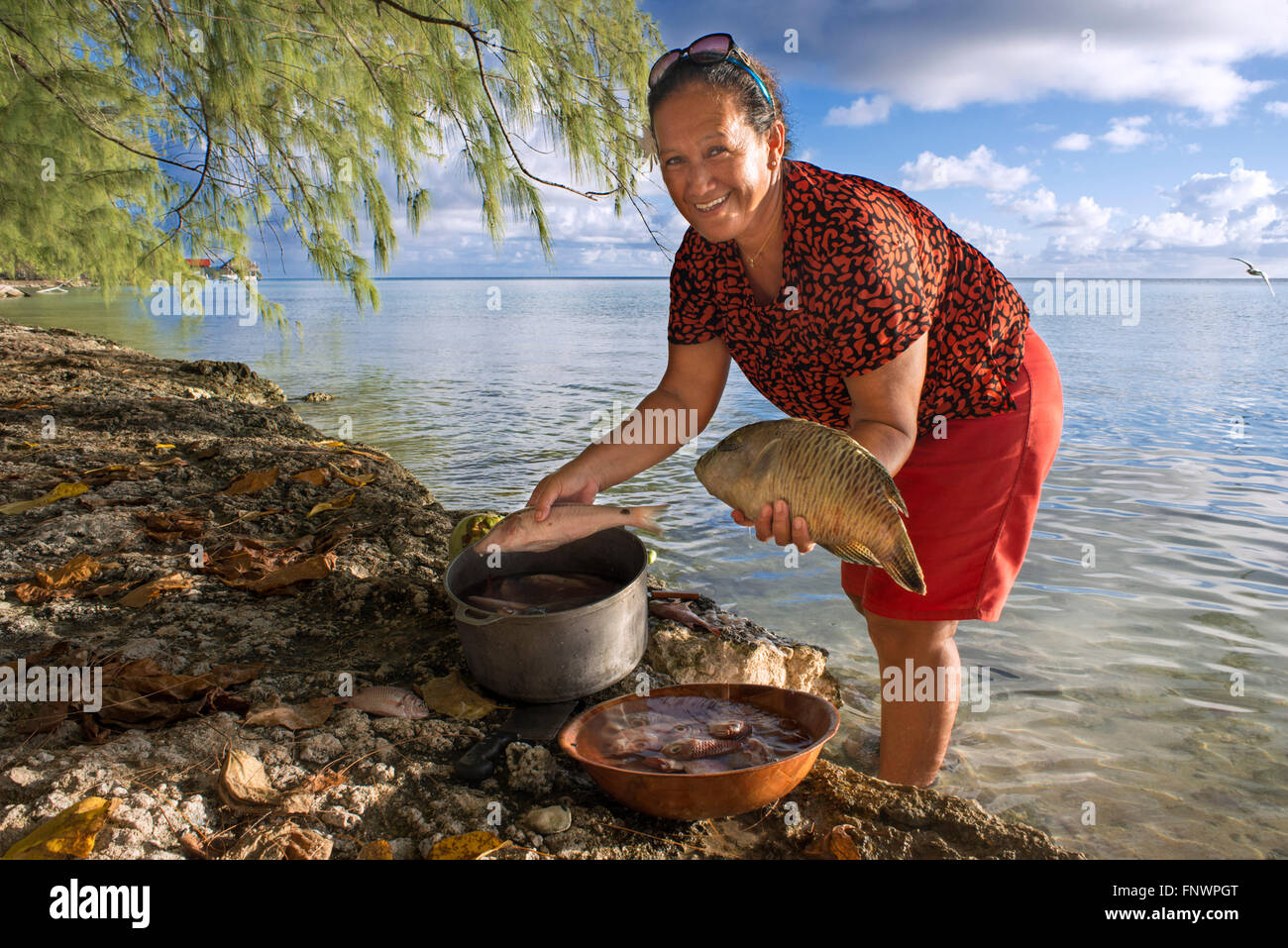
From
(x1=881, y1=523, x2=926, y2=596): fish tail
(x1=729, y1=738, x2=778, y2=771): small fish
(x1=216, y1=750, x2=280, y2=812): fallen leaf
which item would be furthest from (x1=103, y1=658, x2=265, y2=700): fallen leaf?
(x1=881, y1=523, x2=926, y2=596): fish tail

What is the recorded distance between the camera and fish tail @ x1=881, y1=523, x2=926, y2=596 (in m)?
1.85

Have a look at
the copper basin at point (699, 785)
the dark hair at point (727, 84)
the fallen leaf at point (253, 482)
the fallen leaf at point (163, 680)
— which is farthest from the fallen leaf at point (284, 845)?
the fallen leaf at point (253, 482)

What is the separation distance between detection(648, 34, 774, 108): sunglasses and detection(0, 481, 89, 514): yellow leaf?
3.98 metres

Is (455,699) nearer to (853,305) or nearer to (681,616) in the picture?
(681,616)

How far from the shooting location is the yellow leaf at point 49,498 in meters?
4.08

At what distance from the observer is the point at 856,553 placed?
6.29ft

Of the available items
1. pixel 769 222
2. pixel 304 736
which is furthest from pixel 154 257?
pixel 769 222

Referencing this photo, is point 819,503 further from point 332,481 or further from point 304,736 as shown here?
point 332,481

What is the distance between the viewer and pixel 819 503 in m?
1.86

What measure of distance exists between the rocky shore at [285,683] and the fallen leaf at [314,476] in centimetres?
1

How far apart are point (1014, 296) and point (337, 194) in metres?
5.53

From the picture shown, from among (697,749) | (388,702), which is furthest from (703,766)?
(388,702)

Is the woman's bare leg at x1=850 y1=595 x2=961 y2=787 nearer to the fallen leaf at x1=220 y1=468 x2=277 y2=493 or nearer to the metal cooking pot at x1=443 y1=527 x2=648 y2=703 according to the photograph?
the metal cooking pot at x1=443 y1=527 x2=648 y2=703

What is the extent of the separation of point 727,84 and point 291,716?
85.4 inches
